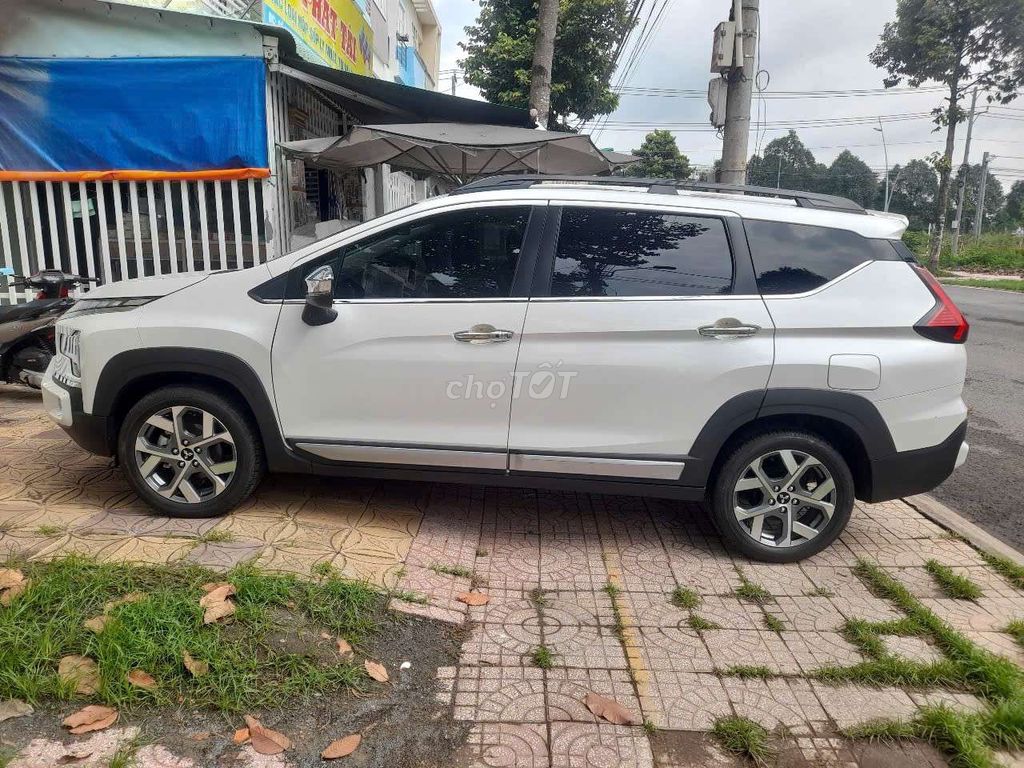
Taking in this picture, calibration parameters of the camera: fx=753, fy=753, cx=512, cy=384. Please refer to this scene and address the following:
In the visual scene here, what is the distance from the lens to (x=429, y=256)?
12.8 ft

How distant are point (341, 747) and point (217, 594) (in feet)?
3.20

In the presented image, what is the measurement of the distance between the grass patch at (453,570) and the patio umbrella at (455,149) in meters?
4.69

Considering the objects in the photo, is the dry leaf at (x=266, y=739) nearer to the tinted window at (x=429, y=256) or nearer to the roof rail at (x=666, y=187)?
the tinted window at (x=429, y=256)

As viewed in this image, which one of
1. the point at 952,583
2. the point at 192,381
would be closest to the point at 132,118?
the point at 192,381

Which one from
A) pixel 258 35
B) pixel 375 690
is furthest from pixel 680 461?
pixel 258 35

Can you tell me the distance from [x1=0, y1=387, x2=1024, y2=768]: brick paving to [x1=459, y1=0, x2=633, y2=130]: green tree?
741 inches

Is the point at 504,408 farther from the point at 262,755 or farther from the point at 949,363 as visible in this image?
the point at 949,363

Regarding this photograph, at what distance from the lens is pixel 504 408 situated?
12.4 feet

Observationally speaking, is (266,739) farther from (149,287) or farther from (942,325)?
(942,325)

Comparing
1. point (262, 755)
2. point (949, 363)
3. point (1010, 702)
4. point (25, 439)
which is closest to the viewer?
point (262, 755)

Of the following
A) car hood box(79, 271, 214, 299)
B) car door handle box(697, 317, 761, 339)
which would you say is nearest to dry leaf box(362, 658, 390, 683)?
car door handle box(697, 317, 761, 339)

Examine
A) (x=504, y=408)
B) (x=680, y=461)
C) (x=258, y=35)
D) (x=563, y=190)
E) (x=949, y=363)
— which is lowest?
(x=680, y=461)

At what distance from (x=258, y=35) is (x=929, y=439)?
256 inches

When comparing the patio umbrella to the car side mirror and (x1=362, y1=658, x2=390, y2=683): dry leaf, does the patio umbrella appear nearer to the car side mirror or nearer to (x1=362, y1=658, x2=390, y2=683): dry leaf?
the car side mirror
